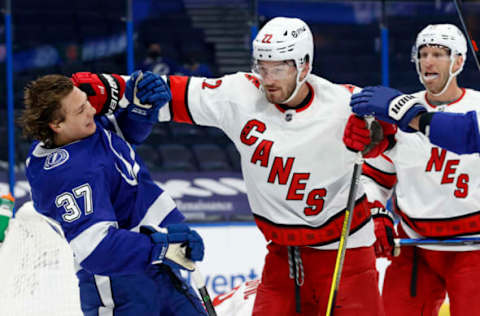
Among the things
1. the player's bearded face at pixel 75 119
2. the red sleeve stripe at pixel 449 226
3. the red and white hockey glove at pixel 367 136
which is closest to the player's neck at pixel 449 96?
the red and white hockey glove at pixel 367 136

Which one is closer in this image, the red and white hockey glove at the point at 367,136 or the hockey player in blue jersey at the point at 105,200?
the hockey player in blue jersey at the point at 105,200

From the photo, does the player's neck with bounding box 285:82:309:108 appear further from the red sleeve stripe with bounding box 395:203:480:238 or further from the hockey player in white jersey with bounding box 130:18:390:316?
the red sleeve stripe with bounding box 395:203:480:238

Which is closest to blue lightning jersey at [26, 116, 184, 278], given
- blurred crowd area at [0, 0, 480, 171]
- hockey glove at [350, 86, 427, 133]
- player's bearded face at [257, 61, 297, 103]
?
player's bearded face at [257, 61, 297, 103]

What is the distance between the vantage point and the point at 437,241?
9.73 ft

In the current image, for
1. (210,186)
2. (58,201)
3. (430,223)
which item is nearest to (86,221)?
(58,201)

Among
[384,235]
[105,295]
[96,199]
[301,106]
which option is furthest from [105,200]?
[384,235]

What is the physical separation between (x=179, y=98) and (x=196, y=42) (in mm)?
2801

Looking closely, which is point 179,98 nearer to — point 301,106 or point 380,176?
point 301,106

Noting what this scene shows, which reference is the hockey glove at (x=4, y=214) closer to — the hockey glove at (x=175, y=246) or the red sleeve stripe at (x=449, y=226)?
the hockey glove at (x=175, y=246)

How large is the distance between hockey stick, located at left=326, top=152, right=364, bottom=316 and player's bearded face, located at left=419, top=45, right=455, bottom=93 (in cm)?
62

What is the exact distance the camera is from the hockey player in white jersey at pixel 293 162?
255 cm

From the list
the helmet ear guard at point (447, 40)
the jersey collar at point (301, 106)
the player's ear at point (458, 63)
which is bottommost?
the jersey collar at point (301, 106)

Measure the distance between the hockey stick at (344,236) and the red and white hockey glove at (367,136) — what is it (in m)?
0.08

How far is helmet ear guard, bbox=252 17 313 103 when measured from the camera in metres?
2.53
